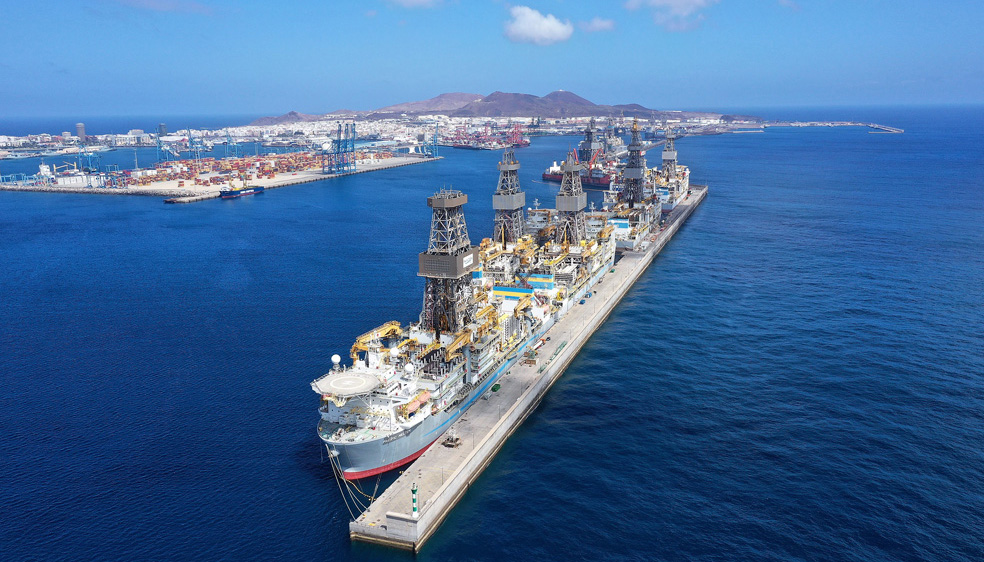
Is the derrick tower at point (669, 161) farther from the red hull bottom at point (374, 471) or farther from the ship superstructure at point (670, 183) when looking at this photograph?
the red hull bottom at point (374, 471)

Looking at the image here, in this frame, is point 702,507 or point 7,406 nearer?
A: point 702,507

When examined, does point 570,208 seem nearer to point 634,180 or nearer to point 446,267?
point 634,180

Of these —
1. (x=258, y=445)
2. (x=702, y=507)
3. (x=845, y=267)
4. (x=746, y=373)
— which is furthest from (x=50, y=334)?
(x=845, y=267)

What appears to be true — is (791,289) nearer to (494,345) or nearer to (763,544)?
(494,345)

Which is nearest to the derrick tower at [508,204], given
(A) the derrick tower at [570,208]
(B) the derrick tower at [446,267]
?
(A) the derrick tower at [570,208]

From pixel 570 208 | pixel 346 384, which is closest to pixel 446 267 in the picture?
pixel 346 384

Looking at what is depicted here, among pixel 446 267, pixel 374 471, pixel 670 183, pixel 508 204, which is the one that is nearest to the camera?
pixel 374 471
